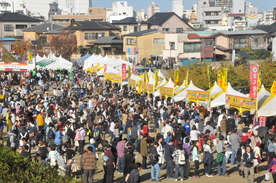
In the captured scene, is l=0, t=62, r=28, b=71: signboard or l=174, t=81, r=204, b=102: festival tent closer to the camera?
l=174, t=81, r=204, b=102: festival tent

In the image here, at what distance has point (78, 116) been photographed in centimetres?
1912

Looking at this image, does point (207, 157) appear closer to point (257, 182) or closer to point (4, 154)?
point (257, 182)

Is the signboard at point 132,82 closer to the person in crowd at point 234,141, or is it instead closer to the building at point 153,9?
the person in crowd at point 234,141

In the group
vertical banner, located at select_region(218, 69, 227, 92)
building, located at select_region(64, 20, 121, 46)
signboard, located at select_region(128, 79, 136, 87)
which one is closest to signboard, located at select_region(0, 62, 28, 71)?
signboard, located at select_region(128, 79, 136, 87)

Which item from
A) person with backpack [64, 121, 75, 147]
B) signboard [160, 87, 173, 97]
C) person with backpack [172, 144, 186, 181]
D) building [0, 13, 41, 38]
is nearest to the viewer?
person with backpack [172, 144, 186, 181]

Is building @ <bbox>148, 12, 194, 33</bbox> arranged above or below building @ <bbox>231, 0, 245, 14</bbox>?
below

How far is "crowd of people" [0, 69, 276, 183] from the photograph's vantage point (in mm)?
12039

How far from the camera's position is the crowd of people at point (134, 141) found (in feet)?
39.5

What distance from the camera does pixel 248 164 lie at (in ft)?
40.1

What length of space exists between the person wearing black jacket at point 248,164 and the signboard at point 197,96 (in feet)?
25.2

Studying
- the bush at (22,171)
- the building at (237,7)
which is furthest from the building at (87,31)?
the building at (237,7)

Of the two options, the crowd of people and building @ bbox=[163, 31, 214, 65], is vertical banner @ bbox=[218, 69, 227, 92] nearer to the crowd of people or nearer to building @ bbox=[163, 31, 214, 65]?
the crowd of people

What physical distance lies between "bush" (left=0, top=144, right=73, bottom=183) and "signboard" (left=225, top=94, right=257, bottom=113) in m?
9.94

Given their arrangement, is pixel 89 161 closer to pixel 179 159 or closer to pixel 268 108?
pixel 179 159
